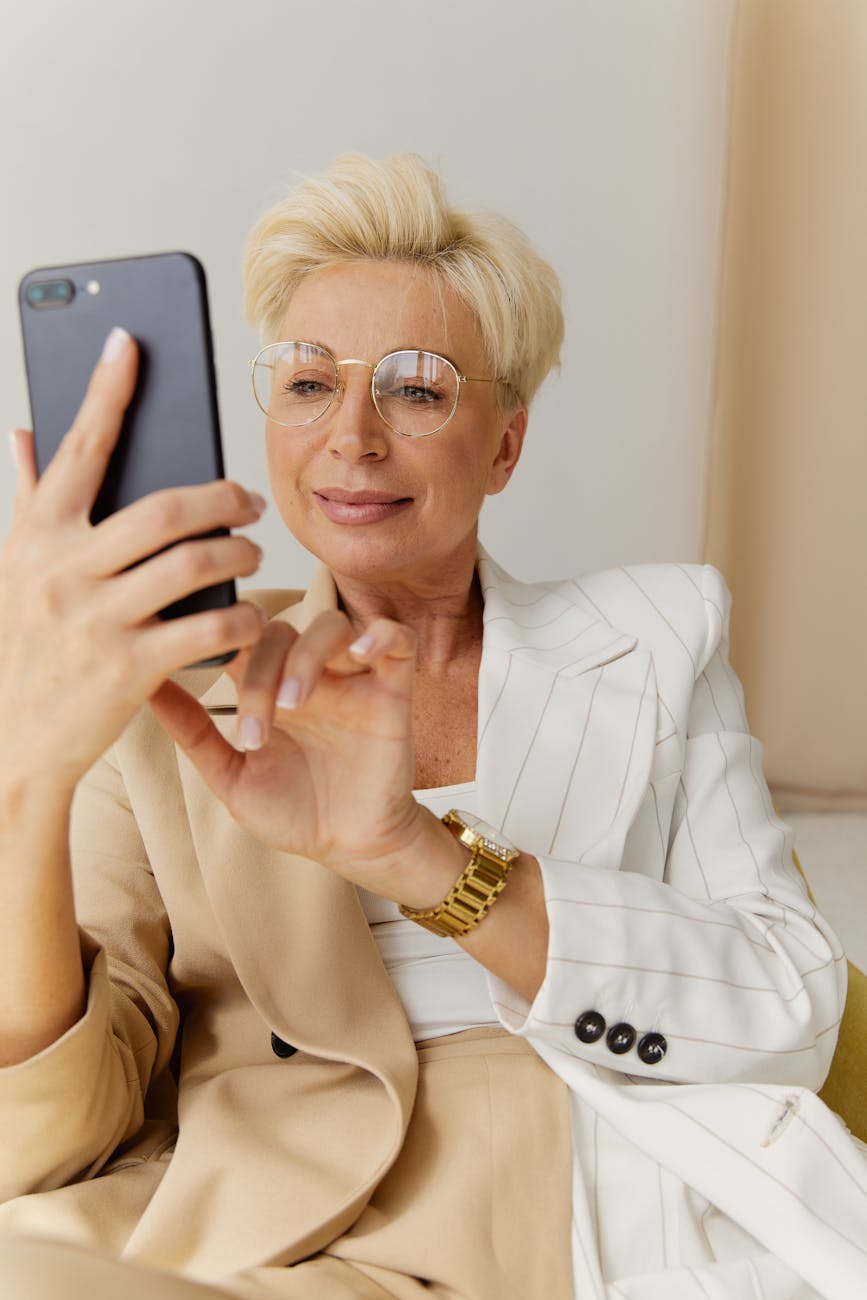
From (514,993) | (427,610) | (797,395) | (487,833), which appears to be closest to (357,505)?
(427,610)

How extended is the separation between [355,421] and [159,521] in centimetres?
64

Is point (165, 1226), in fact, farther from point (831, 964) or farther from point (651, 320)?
point (651, 320)

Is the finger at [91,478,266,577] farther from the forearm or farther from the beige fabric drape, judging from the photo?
the beige fabric drape

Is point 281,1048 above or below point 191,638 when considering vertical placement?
below

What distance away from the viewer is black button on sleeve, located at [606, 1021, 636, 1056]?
1.18 meters

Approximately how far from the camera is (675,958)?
121 cm

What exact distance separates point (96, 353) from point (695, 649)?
84cm

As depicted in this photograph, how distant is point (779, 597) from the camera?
3.37m

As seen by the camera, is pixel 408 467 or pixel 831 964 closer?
pixel 831 964

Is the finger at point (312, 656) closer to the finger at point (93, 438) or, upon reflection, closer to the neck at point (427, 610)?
the finger at point (93, 438)

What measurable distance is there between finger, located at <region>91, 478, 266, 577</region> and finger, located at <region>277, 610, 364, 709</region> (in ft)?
0.42

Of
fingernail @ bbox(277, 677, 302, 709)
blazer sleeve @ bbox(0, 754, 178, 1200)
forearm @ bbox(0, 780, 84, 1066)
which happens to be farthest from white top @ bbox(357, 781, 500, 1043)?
fingernail @ bbox(277, 677, 302, 709)

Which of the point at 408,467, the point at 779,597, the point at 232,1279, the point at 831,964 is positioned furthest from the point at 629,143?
the point at 232,1279

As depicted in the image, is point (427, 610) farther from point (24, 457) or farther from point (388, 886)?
point (24, 457)
